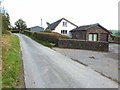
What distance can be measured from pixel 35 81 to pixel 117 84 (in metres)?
3.97

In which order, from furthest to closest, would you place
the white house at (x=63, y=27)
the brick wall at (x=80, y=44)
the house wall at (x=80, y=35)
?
the white house at (x=63, y=27) < the house wall at (x=80, y=35) < the brick wall at (x=80, y=44)

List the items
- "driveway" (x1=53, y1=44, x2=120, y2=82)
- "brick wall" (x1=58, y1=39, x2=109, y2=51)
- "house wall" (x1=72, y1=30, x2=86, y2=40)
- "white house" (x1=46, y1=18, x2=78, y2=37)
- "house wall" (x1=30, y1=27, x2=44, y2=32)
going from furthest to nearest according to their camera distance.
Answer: "house wall" (x1=30, y1=27, x2=44, y2=32), "white house" (x1=46, y1=18, x2=78, y2=37), "house wall" (x1=72, y1=30, x2=86, y2=40), "brick wall" (x1=58, y1=39, x2=109, y2=51), "driveway" (x1=53, y1=44, x2=120, y2=82)

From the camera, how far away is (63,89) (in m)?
10.3

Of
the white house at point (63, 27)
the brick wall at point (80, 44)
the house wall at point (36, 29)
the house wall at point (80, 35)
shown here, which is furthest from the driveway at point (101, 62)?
the house wall at point (36, 29)

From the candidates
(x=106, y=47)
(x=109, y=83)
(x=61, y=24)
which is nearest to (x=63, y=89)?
(x=109, y=83)

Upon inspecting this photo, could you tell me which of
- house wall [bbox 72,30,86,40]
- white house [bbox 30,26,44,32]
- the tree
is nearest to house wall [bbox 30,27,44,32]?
white house [bbox 30,26,44,32]

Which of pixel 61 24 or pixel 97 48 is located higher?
pixel 61 24

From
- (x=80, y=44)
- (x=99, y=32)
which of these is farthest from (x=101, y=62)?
(x=99, y=32)

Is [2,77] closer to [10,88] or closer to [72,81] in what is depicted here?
[10,88]

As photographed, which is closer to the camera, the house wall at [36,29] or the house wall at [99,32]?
the house wall at [99,32]

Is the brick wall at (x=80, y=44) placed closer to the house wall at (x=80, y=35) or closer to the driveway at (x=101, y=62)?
the driveway at (x=101, y=62)

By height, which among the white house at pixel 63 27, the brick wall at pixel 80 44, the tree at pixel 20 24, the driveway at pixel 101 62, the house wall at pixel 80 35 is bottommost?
the driveway at pixel 101 62

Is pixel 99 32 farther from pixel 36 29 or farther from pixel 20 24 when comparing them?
pixel 36 29

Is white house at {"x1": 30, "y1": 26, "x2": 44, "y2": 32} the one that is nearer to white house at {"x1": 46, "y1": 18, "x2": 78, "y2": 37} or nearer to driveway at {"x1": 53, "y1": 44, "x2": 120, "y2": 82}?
white house at {"x1": 46, "y1": 18, "x2": 78, "y2": 37}
